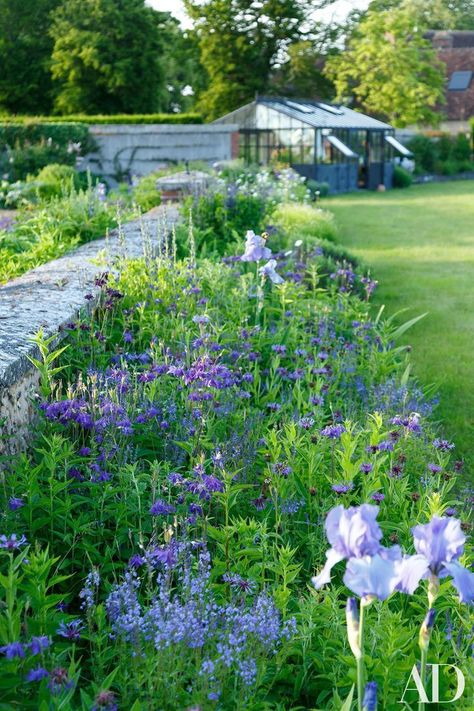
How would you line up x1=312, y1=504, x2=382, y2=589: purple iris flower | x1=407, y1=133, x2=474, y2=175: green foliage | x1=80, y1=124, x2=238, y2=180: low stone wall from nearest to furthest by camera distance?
x1=312, y1=504, x2=382, y2=589: purple iris flower → x1=80, y1=124, x2=238, y2=180: low stone wall → x1=407, y1=133, x2=474, y2=175: green foliage

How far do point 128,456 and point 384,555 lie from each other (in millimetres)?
2081

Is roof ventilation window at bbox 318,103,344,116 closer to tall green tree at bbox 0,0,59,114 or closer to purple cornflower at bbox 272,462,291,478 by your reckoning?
tall green tree at bbox 0,0,59,114

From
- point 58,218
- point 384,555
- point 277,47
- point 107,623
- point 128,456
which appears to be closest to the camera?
point 384,555

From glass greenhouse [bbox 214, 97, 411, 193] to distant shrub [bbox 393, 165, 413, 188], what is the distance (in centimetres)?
41

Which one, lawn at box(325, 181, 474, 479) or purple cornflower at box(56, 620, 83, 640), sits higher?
purple cornflower at box(56, 620, 83, 640)

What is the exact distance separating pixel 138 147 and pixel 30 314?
1723cm

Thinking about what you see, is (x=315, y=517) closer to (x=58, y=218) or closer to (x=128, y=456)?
(x=128, y=456)

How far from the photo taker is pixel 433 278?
10.2m

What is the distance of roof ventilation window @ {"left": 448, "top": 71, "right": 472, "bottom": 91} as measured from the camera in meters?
45.7

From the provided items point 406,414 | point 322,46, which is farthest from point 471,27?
point 406,414

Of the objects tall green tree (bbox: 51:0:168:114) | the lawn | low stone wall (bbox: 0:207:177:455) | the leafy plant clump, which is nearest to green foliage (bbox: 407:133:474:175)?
tall green tree (bbox: 51:0:168:114)

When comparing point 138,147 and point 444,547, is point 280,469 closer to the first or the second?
point 444,547

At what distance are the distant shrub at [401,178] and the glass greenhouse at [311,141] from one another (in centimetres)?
41

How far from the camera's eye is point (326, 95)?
139 ft
